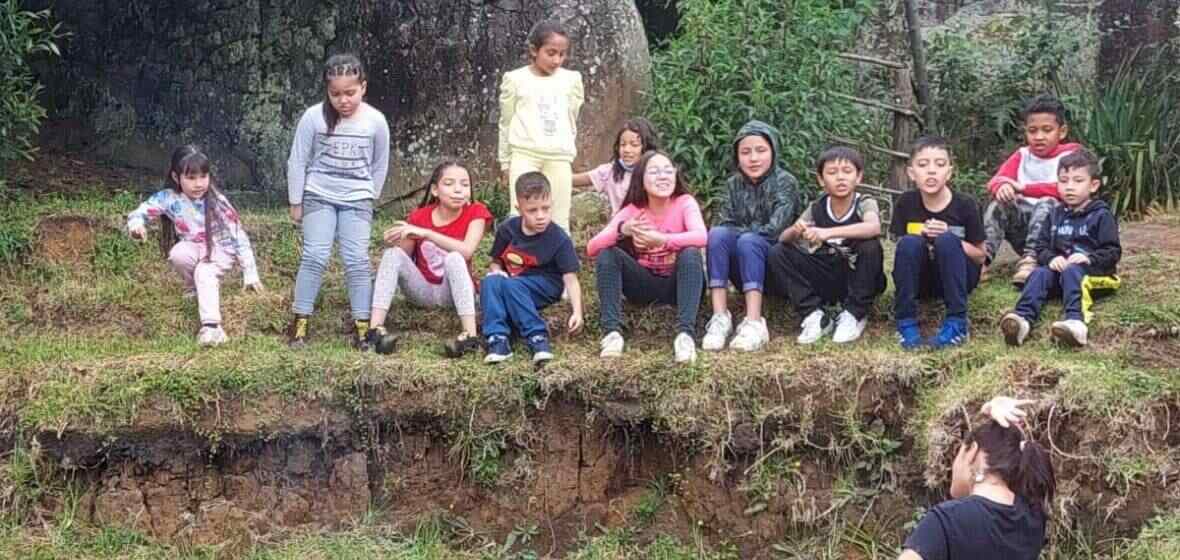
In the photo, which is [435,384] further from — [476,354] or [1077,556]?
[1077,556]

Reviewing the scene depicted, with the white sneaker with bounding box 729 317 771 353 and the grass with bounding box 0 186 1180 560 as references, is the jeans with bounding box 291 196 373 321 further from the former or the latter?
the white sneaker with bounding box 729 317 771 353

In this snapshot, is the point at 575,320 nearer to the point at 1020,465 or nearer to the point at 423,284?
the point at 423,284

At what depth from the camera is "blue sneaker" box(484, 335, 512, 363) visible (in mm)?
6496

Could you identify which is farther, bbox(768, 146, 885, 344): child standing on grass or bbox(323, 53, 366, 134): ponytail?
bbox(323, 53, 366, 134): ponytail

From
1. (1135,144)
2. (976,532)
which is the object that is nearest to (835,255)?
(976,532)

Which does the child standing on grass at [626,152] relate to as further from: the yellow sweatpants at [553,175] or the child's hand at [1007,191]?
the child's hand at [1007,191]

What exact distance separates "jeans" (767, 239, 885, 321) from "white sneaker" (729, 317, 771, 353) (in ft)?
0.87

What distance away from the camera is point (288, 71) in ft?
30.7

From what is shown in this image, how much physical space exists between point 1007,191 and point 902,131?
9.12ft

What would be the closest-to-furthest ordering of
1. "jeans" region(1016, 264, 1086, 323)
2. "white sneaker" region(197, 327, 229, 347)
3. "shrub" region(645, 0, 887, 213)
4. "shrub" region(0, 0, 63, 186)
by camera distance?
"jeans" region(1016, 264, 1086, 323) < "white sneaker" region(197, 327, 229, 347) < "shrub" region(0, 0, 63, 186) < "shrub" region(645, 0, 887, 213)

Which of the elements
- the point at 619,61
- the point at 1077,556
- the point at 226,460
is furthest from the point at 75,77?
the point at 1077,556

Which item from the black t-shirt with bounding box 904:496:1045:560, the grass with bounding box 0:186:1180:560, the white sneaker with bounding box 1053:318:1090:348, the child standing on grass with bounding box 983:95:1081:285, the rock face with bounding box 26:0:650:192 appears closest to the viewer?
the black t-shirt with bounding box 904:496:1045:560

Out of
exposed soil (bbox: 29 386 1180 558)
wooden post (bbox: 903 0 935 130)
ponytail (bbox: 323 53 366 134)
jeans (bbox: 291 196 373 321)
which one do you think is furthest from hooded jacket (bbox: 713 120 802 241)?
wooden post (bbox: 903 0 935 130)

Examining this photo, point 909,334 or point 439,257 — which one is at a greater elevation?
point 439,257
